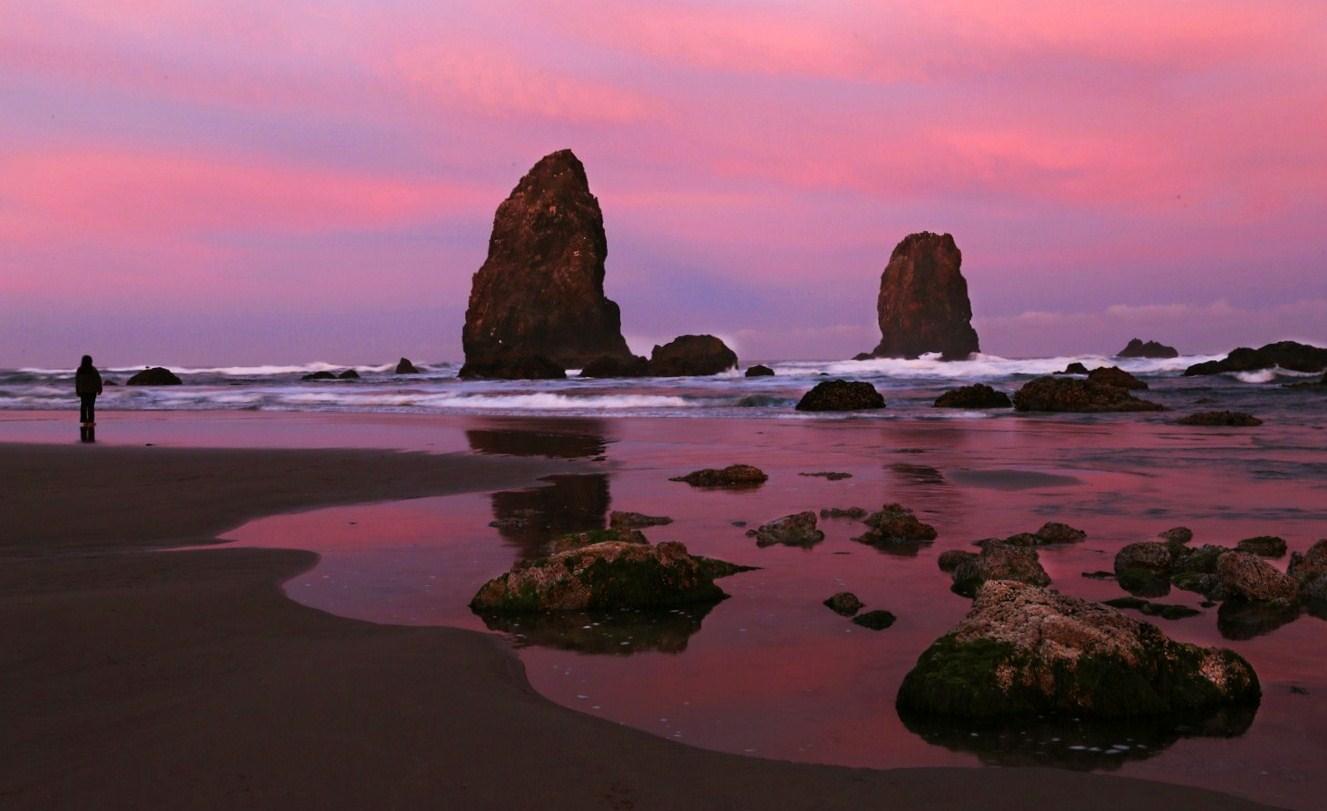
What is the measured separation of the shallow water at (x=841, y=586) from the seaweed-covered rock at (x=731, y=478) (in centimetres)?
33

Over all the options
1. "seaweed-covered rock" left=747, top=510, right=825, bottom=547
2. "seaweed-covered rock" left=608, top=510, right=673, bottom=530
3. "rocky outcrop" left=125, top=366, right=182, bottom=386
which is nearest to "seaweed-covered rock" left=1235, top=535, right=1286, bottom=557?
"seaweed-covered rock" left=747, top=510, right=825, bottom=547

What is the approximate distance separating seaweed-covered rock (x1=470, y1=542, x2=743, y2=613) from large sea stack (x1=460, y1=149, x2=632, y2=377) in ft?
291

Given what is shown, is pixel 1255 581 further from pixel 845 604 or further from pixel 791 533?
pixel 791 533

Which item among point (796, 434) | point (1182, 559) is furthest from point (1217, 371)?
point (1182, 559)

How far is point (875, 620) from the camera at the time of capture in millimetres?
5520

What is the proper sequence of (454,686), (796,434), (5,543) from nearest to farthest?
(454,686), (5,543), (796,434)

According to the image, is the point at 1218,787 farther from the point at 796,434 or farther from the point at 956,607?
the point at 796,434

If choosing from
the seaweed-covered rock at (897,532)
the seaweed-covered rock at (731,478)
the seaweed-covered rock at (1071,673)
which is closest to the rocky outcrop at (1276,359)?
the seaweed-covered rock at (731,478)

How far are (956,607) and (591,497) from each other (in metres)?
5.81

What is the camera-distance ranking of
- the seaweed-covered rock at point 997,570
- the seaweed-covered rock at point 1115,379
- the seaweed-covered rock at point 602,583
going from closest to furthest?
the seaweed-covered rock at point 602,583 → the seaweed-covered rock at point 997,570 → the seaweed-covered rock at point 1115,379

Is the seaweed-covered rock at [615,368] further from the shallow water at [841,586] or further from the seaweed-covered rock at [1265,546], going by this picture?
the seaweed-covered rock at [1265,546]

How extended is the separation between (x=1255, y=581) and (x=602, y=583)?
383cm

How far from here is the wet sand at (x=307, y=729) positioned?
3.29m

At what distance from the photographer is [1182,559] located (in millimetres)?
6914
